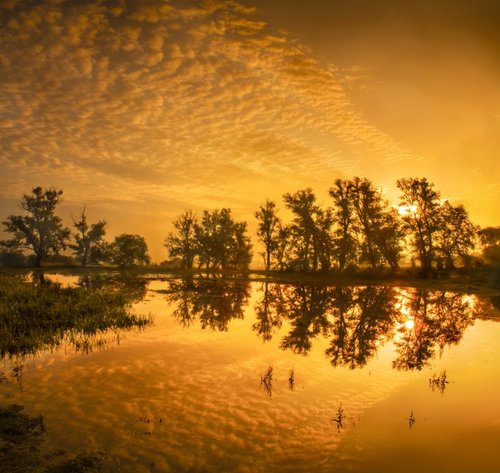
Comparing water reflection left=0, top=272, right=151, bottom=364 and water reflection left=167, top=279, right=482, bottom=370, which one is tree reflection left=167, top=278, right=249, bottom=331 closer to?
water reflection left=167, top=279, right=482, bottom=370

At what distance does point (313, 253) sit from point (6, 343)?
6898 centimetres

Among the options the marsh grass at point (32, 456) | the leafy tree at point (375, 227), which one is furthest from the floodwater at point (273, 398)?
the leafy tree at point (375, 227)

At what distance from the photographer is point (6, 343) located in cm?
1385

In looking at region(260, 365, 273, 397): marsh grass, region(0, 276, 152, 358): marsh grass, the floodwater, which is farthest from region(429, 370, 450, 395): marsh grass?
region(0, 276, 152, 358): marsh grass

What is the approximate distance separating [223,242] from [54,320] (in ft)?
246

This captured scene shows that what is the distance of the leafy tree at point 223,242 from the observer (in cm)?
9294

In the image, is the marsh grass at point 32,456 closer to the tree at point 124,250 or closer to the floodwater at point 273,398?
the floodwater at point 273,398

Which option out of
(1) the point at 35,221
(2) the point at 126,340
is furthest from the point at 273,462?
(1) the point at 35,221

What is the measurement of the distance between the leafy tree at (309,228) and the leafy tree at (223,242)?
61.7ft

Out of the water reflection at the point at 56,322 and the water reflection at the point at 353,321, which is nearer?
the water reflection at the point at 56,322

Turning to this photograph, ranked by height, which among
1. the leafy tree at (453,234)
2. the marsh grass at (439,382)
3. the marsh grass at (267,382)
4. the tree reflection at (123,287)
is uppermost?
the leafy tree at (453,234)

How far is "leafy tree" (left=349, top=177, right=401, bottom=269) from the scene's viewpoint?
64.3 m

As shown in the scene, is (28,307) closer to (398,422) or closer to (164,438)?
(164,438)

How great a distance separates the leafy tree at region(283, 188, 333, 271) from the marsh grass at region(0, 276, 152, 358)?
5461cm
